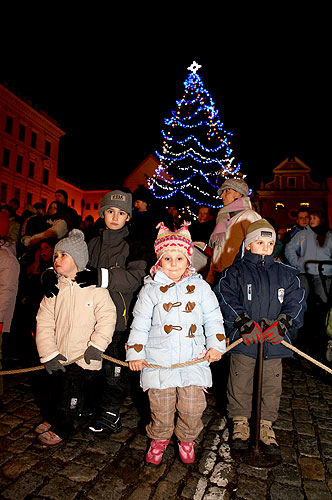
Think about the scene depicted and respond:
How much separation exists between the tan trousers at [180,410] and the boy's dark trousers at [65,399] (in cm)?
75

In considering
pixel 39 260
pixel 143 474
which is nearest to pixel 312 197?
pixel 39 260

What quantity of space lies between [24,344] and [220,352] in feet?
15.3

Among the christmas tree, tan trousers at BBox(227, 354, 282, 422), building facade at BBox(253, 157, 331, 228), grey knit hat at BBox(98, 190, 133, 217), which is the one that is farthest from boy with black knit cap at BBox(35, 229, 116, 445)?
building facade at BBox(253, 157, 331, 228)

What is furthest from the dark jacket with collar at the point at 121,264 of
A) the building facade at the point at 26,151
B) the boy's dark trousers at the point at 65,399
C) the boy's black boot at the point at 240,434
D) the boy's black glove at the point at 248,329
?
the building facade at the point at 26,151

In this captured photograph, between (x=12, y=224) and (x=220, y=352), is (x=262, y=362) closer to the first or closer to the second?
(x=220, y=352)

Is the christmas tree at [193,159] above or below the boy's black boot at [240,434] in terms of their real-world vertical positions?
above

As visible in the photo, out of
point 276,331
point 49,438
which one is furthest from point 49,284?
point 276,331

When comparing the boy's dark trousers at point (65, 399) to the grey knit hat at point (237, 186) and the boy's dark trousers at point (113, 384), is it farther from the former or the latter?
the grey knit hat at point (237, 186)

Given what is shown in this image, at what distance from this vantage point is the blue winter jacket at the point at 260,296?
3.37 meters

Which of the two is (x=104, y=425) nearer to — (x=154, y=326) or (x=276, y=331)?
(x=154, y=326)

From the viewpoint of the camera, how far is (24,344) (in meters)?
6.46

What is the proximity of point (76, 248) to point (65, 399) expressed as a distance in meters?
1.41

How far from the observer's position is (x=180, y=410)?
10.1ft

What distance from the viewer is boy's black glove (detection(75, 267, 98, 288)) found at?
3246 millimetres
